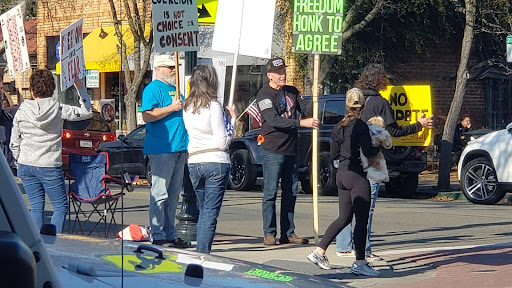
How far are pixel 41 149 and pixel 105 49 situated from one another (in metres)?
22.5

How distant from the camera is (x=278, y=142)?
9.88 metres

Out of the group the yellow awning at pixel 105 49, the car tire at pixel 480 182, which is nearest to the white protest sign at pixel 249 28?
the car tire at pixel 480 182

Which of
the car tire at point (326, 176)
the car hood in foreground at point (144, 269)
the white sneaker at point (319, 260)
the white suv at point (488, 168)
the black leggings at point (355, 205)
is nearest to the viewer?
the car hood in foreground at point (144, 269)

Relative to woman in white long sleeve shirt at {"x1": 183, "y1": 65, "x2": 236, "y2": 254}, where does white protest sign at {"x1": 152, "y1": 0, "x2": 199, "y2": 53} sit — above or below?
above

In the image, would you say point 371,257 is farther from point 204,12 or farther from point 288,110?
point 204,12

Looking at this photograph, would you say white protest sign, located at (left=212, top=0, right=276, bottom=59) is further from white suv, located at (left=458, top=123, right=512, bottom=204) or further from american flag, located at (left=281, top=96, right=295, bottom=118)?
white suv, located at (left=458, top=123, right=512, bottom=204)

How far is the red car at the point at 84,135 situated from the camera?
72.8ft

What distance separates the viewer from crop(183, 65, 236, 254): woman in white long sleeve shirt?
8.00 m

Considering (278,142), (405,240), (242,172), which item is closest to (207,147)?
(278,142)

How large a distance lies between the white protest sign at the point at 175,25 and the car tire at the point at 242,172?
973cm

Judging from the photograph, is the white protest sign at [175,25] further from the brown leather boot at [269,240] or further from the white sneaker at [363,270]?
the white sneaker at [363,270]

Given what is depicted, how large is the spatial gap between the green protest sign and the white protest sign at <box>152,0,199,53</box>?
113cm

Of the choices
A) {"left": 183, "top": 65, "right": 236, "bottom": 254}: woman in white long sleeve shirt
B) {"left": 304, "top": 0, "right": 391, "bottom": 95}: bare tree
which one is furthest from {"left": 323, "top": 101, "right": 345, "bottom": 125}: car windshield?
{"left": 183, "top": 65, "right": 236, "bottom": 254}: woman in white long sleeve shirt

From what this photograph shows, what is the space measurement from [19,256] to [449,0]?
81.5 ft
